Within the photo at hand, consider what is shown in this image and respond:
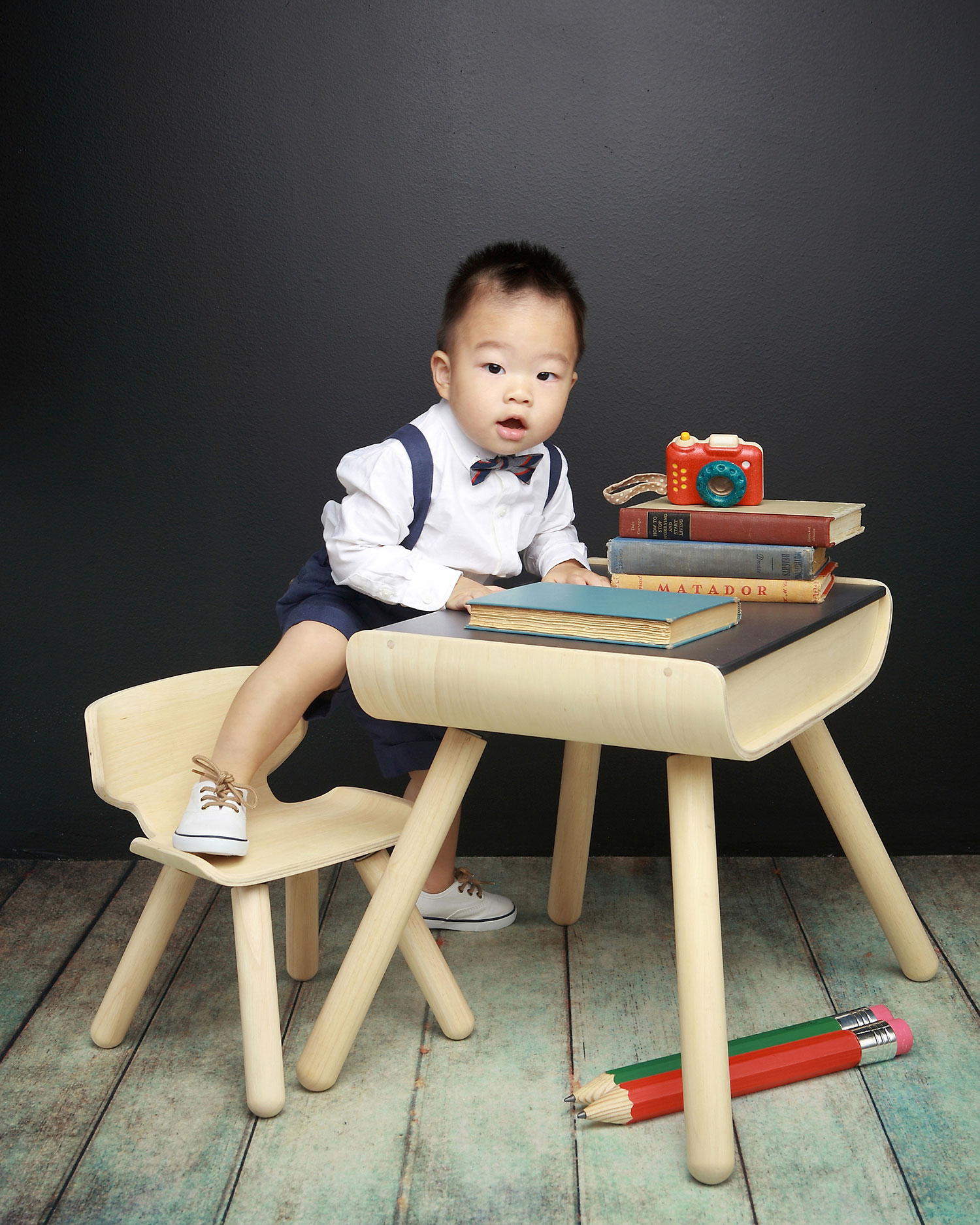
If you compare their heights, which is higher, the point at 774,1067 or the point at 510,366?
the point at 510,366

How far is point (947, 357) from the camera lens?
6.14 ft

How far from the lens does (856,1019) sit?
1368 mm

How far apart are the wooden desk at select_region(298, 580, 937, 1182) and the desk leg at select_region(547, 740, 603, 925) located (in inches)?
14.4

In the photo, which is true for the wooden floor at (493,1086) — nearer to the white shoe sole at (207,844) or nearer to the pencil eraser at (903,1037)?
the pencil eraser at (903,1037)

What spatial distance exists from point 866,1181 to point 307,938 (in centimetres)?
74

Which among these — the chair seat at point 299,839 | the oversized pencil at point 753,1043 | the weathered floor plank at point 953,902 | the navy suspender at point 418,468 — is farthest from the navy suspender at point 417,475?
the weathered floor plank at point 953,902

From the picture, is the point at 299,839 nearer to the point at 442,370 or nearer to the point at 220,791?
the point at 220,791

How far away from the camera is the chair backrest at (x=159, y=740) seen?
132 cm

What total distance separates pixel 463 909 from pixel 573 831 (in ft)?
0.69

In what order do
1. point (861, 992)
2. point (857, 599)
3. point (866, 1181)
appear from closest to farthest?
point (866, 1181)
point (857, 599)
point (861, 992)

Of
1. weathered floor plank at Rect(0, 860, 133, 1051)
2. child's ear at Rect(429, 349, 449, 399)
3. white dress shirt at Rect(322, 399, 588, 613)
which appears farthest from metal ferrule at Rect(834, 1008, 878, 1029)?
weathered floor plank at Rect(0, 860, 133, 1051)

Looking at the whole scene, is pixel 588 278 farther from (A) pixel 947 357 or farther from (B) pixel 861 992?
(B) pixel 861 992

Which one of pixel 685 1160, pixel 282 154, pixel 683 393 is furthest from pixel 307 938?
pixel 282 154

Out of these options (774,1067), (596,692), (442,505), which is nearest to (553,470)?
(442,505)
